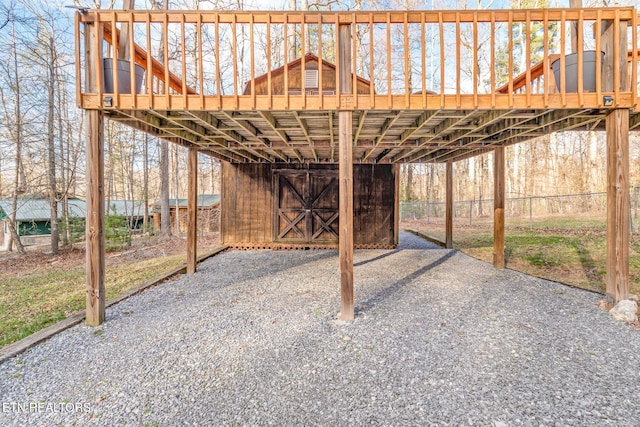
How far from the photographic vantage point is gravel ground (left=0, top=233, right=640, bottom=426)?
2180 mm

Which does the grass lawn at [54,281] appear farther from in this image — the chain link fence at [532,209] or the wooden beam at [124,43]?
the chain link fence at [532,209]

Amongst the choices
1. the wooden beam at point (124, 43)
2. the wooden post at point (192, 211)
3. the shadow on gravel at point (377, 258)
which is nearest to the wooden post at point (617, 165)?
the shadow on gravel at point (377, 258)

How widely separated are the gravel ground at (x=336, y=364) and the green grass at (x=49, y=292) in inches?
37.7

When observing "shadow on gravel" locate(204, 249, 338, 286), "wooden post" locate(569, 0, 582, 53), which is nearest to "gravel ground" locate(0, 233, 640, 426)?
"shadow on gravel" locate(204, 249, 338, 286)

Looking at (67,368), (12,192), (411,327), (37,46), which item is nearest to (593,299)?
(411,327)

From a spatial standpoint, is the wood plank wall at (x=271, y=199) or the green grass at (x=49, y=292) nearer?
the green grass at (x=49, y=292)

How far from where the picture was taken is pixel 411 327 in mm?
3539

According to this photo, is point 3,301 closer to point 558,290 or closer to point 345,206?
point 345,206

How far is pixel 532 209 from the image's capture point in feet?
57.3

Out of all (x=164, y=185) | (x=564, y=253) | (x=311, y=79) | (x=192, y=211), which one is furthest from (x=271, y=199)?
(x=564, y=253)

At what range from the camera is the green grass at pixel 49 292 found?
13.4ft

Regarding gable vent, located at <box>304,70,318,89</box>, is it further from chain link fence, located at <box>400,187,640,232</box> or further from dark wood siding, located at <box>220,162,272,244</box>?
chain link fence, located at <box>400,187,640,232</box>

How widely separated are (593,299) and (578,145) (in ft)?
63.7

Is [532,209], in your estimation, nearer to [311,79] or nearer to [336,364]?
[311,79]
